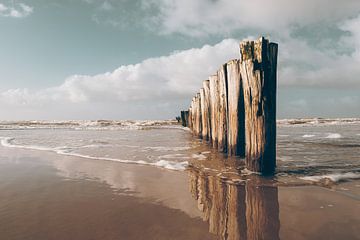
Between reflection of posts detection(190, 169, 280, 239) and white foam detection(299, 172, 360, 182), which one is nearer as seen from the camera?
reflection of posts detection(190, 169, 280, 239)

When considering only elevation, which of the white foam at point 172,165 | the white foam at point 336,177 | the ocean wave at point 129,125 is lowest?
the white foam at point 336,177

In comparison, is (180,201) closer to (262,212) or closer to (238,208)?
(238,208)

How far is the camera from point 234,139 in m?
7.77

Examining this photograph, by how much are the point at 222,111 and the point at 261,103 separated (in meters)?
3.61

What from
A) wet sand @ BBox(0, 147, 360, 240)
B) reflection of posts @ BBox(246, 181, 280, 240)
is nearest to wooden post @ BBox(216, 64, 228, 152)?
wet sand @ BBox(0, 147, 360, 240)

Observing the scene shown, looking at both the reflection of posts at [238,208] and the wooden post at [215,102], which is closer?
the reflection of posts at [238,208]

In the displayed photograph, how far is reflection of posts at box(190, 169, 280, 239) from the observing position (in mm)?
3092

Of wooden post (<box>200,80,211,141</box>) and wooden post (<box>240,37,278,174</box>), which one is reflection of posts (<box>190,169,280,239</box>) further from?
wooden post (<box>200,80,211,141</box>)

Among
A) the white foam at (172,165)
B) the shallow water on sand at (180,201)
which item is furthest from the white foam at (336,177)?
the white foam at (172,165)

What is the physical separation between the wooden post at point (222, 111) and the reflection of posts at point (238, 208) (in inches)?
146

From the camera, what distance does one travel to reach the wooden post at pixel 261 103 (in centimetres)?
552

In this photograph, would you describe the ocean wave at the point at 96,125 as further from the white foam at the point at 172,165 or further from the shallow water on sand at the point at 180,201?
the shallow water on sand at the point at 180,201

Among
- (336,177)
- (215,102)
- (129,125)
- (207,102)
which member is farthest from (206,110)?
(129,125)

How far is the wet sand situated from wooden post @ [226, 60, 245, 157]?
2002mm
